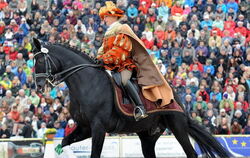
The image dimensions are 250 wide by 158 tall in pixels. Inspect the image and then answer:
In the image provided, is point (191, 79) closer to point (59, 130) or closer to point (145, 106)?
point (59, 130)

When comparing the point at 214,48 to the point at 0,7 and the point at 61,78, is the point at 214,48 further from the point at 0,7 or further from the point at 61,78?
the point at 61,78

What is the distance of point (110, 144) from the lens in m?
17.0

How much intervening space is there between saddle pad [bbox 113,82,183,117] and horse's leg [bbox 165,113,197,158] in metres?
0.14

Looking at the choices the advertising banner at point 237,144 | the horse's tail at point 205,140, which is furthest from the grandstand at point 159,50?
the horse's tail at point 205,140

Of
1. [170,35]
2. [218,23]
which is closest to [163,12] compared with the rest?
[170,35]

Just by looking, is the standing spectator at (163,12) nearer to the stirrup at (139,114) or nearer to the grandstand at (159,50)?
the grandstand at (159,50)

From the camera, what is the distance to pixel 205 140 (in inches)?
475

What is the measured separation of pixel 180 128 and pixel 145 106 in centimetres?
78

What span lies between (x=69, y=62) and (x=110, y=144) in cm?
608

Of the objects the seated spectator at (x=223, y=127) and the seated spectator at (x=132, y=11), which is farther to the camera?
the seated spectator at (x=132, y=11)

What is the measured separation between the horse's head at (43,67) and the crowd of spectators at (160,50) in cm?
684

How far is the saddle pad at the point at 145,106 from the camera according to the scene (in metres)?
11.2

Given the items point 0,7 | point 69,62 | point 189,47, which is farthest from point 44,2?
point 69,62

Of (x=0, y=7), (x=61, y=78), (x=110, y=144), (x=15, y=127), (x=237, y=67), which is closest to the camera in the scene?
(x=61, y=78)
